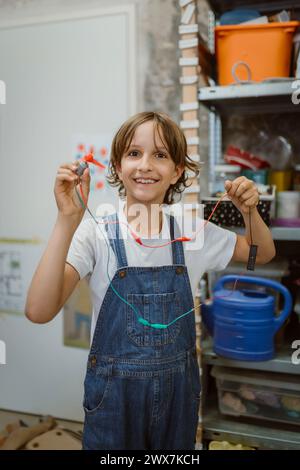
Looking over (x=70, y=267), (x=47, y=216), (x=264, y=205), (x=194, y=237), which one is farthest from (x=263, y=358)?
(x=47, y=216)

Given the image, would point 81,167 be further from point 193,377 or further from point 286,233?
point 286,233

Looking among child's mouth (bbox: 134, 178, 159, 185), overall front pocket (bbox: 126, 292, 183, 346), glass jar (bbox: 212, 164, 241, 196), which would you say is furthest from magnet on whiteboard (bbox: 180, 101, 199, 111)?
overall front pocket (bbox: 126, 292, 183, 346)

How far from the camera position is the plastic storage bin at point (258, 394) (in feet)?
4.82

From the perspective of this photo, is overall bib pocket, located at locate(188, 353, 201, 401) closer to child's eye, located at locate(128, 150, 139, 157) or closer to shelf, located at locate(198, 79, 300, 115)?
child's eye, located at locate(128, 150, 139, 157)

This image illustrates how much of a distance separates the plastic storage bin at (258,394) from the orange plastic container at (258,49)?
93 centimetres

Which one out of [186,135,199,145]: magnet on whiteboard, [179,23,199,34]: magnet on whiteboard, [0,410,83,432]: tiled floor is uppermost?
[179,23,199,34]: magnet on whiteboard

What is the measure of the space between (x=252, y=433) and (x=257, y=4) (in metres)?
1.45

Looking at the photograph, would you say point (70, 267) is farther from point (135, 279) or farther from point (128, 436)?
point (128, 436)

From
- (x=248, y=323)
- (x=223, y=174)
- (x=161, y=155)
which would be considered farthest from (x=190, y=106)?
(x=248, y=323)

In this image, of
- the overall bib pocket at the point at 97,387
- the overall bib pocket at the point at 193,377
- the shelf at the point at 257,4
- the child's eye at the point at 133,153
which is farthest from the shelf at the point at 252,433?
the shelf at the point at 257,4

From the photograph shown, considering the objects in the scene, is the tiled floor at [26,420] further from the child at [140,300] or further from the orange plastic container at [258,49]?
the orange plastic container at [258,49]

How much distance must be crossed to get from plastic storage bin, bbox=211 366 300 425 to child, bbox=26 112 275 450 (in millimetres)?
522

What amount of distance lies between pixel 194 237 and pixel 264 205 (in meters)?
0.37

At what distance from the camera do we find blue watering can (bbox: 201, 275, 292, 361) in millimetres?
1387
